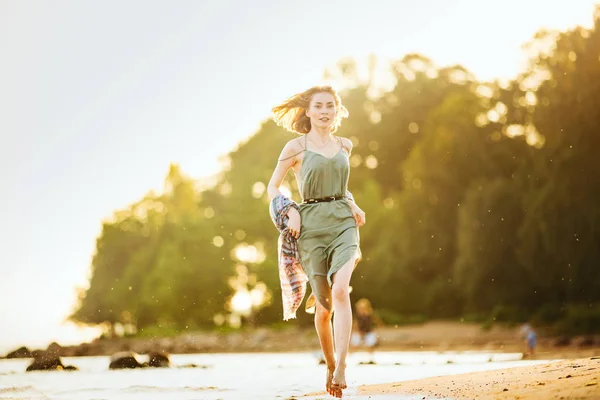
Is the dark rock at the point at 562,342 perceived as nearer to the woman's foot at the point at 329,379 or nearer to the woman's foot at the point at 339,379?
the woman's foot at the point at 329,379

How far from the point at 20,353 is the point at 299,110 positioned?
30179 millimetres

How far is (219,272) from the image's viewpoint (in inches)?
1981

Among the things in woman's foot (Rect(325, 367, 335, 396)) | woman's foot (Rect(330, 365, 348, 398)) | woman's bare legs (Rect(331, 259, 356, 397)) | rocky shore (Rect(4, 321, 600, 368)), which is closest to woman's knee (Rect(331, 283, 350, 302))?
woman's bare legs (Rect(331, 259, 356, 397))

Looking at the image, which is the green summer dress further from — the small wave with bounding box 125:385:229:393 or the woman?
the small wave with bounding box 125:385:229:393

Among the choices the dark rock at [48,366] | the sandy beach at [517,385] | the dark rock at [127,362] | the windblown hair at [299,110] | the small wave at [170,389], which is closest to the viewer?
the sandy beach at [517,385]

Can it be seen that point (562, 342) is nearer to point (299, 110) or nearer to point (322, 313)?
point (322, 313)

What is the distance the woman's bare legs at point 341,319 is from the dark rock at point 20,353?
94.6 feet

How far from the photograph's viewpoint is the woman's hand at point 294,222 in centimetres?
753

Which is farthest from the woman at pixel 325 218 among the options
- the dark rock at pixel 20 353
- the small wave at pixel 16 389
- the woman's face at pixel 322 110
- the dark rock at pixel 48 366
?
the dark rock at pixel 20 353

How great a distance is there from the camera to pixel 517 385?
272 inches

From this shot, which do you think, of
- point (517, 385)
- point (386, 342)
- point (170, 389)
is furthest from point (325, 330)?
point (386, 342)

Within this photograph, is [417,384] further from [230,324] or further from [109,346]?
[109,346]

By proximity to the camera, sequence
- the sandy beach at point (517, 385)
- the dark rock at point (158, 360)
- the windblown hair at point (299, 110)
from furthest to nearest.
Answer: the dark rock at point (158, 360) < the windblown hair at point (299, 110) < the sandy beach at point (517, 385)

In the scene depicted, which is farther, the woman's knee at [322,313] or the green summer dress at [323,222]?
the woman's knee at [322,313]
